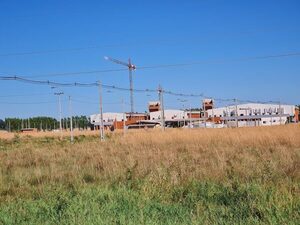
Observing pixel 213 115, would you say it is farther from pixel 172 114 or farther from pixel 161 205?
pixel 161 205

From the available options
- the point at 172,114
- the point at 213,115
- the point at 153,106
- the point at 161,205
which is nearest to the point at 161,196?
the point at 161,205

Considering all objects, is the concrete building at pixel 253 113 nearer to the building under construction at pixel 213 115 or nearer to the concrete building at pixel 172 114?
the building under construction at pixel 213 115

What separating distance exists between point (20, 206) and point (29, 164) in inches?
363

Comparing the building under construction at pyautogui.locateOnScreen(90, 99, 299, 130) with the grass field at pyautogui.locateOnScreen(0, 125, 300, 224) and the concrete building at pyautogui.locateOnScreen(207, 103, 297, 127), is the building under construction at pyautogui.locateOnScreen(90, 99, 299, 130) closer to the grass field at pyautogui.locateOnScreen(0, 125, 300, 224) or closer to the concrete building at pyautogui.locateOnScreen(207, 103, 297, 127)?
the concrete building at pyautogui.locateOnScreen(207, 103, 297, 127)

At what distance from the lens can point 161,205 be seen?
813cm

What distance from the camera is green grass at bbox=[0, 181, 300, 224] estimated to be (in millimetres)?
6930

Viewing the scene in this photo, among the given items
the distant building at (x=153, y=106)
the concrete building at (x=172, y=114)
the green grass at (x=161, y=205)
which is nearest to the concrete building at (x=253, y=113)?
the concrete building at (x=172, y=114)

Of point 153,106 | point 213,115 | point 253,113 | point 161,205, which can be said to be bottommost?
point 161,205

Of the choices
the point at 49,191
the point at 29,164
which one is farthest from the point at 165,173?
the point at 29,164

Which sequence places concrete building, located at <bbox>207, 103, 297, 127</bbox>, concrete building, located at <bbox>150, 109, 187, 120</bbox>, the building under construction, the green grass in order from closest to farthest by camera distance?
the green grass → the building under construction → concrete building, located at <bbox>207, 103, 297, 127</bbox> → concrete building, located at <bbox>150, 109, 187, 120</bbox>

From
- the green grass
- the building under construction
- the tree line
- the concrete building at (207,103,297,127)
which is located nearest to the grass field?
the green grass

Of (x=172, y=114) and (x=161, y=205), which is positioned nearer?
(x=161, y=205)

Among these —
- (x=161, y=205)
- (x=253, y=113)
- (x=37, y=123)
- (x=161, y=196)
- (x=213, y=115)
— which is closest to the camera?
(x=161, y=205)

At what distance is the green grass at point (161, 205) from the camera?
693cm
